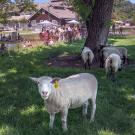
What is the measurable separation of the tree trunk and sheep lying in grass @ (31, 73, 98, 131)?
8677 mm

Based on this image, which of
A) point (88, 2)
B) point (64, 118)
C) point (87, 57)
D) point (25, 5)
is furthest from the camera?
point (88, 2)

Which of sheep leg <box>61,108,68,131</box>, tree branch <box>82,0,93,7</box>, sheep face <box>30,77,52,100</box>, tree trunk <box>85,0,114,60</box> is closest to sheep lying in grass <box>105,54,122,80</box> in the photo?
tree trunk <box>85,0,114,60</box>

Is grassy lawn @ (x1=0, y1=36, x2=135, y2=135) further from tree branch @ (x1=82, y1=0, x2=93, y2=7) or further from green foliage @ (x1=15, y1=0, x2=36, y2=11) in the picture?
tree branch @ (x1=82, y1=0, x2=93, y2=7)

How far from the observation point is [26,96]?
9.38 metres

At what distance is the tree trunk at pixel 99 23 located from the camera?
53.1 ft

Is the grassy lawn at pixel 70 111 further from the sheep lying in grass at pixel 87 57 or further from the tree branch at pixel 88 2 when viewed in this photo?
the tree branch at pixel 88 2

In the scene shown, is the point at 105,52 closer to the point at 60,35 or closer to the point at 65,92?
the point at 65,92

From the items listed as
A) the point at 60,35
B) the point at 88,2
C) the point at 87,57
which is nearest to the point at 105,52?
the point at 87,57

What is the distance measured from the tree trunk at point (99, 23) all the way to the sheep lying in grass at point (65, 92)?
8.68m

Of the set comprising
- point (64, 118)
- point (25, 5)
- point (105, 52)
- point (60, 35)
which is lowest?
point (60, 35)

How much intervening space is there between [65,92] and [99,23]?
31.5ft

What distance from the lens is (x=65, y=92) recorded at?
7.09 metres

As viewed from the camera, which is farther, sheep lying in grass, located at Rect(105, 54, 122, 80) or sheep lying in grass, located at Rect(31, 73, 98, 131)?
sheep lying in grass, located at Rect(105, 54, 122, 80)

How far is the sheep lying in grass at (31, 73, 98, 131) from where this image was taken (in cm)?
647
